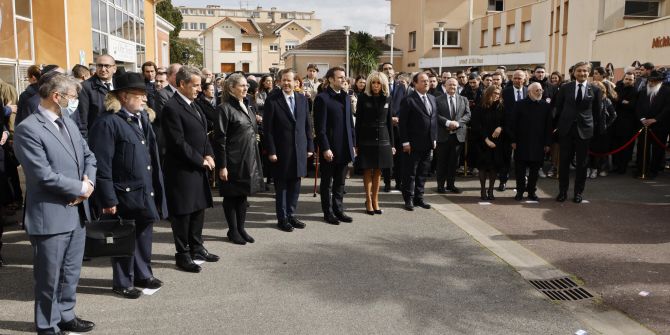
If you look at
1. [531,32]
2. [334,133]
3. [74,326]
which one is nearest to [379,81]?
[334,133]

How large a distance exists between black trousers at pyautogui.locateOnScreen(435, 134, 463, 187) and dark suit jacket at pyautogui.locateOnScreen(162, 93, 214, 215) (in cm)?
499

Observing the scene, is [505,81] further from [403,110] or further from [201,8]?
[201,8]

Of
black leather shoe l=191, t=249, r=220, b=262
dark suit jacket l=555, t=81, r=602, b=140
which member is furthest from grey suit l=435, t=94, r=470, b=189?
black leather shoe l=191, t=249, r=220, b=262

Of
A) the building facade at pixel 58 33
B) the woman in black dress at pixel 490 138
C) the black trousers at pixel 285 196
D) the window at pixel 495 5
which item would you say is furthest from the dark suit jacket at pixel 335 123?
the window at pixel 495 5

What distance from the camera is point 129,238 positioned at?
15.2 ft

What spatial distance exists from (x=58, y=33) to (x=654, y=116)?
1366 cm

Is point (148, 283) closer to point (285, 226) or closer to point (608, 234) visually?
point (285, 226)

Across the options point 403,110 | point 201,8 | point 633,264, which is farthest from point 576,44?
point 201,8

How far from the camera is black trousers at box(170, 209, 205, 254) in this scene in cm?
582

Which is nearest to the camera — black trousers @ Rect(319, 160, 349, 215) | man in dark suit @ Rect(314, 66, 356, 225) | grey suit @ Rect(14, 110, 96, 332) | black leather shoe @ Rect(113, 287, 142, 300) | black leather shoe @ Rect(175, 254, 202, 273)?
grey suit @ Rect(14, 110, 96, 332)

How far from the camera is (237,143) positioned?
661cm

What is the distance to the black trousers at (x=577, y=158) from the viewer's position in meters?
9.00

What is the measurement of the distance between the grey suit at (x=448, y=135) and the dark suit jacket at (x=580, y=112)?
5.07ft

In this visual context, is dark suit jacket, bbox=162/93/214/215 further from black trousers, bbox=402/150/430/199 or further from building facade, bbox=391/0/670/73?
building facade, bbox=391/0/670/73
